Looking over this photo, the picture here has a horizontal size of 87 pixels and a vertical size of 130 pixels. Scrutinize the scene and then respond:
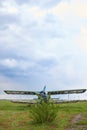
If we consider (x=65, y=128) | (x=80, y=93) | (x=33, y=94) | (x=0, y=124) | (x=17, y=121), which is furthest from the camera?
(x=33, y=94)

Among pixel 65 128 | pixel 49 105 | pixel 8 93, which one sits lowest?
pixel 65 128

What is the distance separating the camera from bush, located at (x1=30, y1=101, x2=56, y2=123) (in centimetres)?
2845

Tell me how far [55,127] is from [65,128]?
3.17 feet

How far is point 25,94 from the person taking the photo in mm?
57344

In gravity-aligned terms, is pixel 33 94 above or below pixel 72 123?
above

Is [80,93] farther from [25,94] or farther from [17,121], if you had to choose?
[17,121]

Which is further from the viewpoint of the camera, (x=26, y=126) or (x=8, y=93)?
(x=8, y=93)

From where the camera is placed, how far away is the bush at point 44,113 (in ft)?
93.4

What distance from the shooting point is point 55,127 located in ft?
85.0

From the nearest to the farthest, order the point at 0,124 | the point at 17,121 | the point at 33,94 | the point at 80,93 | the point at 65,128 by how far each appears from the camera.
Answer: the point at 65,128 → the point at 0,124 → the point at 17,121 → the point at 80,93 → the point at 33,94

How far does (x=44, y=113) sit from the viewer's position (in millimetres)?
28516

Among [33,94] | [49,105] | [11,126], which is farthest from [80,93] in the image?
[11,126]

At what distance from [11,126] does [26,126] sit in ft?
3.83

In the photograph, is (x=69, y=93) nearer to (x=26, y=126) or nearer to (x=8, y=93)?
(x=8, y=93)
